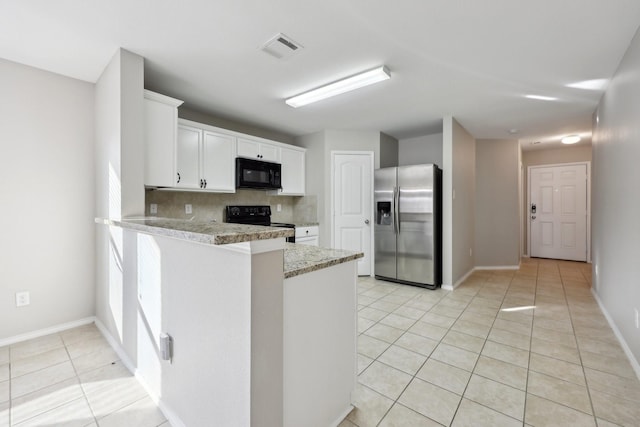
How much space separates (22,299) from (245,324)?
262 centimetres

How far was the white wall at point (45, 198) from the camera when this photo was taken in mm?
2293

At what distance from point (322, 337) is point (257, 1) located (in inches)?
74.8

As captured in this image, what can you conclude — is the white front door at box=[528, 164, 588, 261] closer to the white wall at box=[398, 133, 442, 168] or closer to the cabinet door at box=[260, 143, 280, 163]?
the white wall at box=[398, 133, 442, 168]

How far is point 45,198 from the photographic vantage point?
2457 millimetres

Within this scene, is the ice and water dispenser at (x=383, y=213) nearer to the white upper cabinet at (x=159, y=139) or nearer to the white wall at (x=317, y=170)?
the white wall at (x=317, y=170)

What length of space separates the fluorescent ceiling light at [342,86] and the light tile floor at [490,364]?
226cm

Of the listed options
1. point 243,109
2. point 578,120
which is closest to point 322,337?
point 243,109

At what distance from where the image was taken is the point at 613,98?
8.55ft

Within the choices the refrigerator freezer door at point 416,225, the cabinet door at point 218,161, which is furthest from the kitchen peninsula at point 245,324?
the refrigerator freezer door at point 416,225

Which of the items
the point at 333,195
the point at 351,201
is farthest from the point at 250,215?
the point at 351,201

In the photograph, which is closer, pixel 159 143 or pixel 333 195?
pixel 159 143

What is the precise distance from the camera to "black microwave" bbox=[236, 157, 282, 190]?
3.66 metres

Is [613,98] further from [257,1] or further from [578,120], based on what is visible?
[257,1]

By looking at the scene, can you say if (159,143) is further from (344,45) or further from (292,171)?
(292,171)
